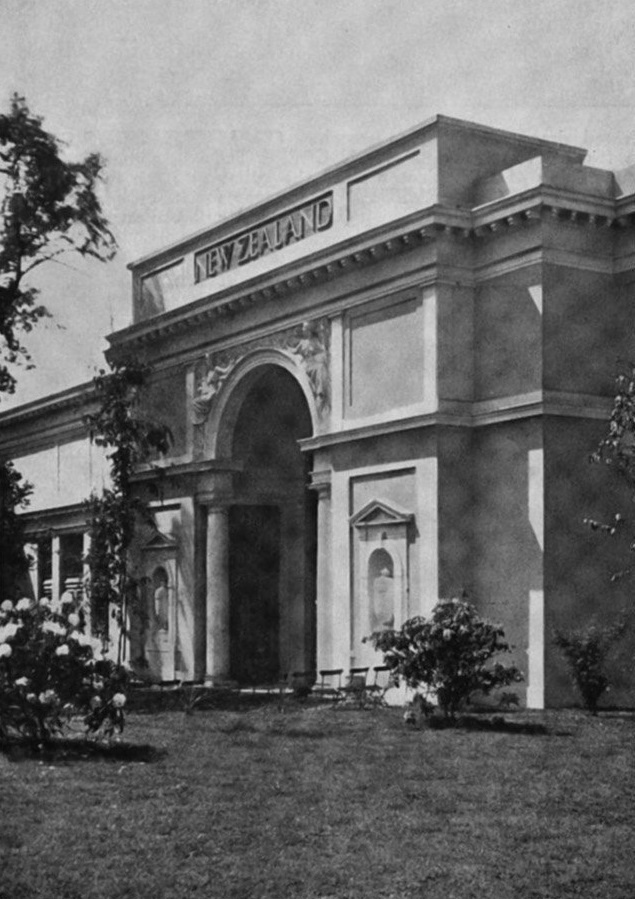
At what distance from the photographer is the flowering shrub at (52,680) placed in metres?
14.5

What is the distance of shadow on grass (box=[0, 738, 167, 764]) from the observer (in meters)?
14.1

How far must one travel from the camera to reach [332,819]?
10523 mm

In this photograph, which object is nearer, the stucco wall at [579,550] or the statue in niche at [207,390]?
Answer: the stucco wall at [579,550]

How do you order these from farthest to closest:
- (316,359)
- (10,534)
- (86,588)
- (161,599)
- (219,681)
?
1. (10,534)
2. (161,599)
3. (86,588)
4. (219,681)
5. (316,359)

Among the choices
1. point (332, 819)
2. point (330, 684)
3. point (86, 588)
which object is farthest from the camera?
point (86, 588)

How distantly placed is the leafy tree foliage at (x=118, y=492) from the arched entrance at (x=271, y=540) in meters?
2.04

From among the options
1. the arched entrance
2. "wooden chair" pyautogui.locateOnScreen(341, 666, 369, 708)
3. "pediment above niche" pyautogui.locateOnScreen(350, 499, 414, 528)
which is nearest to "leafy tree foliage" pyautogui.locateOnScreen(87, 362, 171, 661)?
the arched entrance

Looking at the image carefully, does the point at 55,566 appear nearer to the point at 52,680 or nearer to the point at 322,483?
the point at 322,483

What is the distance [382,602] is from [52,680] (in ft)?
30.1

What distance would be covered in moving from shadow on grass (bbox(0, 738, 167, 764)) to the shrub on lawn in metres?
6.73

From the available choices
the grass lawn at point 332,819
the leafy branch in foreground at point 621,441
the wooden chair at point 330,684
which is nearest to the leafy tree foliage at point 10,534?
the wooden chair at point 330,684

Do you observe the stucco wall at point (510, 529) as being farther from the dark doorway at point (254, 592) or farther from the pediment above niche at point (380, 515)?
the dark doorway at point (254, 592)

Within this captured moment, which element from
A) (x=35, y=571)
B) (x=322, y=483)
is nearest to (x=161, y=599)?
(x=322, y=483)

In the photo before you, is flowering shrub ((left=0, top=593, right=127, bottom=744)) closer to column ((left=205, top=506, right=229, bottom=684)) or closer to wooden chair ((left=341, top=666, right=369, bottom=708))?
wooden chair ((left=341, top=666, right=369, bottom=708))
